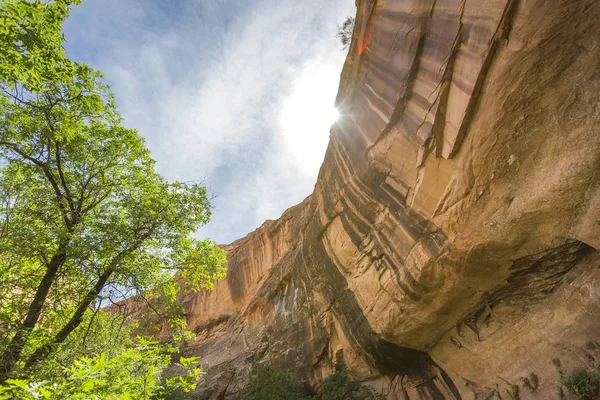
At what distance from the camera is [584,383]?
595 cm

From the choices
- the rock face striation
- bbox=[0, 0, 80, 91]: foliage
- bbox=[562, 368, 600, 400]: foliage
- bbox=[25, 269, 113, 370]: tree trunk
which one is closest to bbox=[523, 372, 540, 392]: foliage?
the rock face striation

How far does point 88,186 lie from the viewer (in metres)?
8.41

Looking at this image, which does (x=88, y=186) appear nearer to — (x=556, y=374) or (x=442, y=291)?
(x=442, y=291)

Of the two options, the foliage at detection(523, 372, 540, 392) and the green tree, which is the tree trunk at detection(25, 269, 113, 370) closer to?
the green tree

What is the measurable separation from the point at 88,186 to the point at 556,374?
12.0m

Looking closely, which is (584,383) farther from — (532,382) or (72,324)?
(72,324)

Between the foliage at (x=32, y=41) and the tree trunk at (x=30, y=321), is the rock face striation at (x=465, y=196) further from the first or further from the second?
the tree trunk at (x=30, y=321)

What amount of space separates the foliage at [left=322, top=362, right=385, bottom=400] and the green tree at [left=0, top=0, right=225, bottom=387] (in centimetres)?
587

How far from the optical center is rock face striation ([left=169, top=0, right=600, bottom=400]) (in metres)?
5.21

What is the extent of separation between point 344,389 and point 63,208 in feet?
33.2

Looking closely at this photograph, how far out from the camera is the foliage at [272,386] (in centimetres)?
1195

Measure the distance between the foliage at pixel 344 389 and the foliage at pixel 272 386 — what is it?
3.89ft

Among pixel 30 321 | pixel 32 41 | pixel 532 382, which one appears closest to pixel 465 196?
pixel 532 382

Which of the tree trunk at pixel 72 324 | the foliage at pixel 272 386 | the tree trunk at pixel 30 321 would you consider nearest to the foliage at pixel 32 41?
the tree trunk at pixel 30 321
